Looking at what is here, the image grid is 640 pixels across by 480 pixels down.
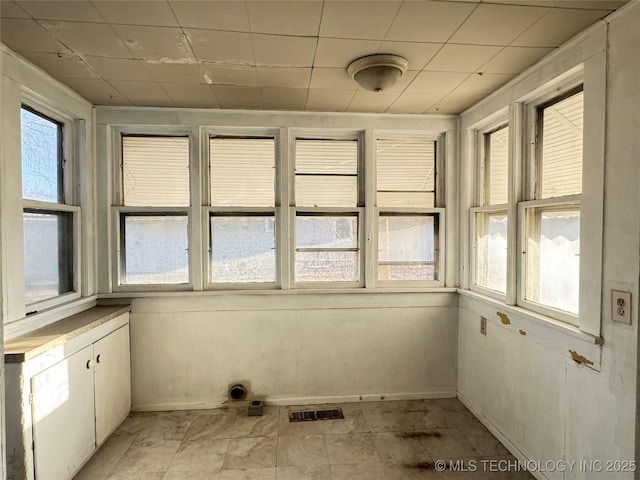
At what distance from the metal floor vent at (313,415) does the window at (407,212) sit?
121 centimetres

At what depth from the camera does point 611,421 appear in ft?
5.76

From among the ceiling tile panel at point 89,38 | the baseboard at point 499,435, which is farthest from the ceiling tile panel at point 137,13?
the baseboard at point 499,435

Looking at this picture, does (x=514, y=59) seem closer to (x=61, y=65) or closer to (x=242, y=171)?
(x=242, y=171)

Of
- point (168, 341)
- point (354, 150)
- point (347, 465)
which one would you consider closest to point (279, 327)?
point (168, 341)

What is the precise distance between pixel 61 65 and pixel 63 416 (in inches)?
85.7

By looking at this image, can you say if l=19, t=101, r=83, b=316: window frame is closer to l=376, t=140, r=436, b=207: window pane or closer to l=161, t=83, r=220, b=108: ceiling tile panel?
l=161, t=83, r=220, b=108: ceiling tile panel

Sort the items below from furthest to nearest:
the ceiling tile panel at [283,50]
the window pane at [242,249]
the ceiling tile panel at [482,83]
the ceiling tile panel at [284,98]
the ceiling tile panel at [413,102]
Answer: the window pane at [242,249], the ceiling tile panel at [413,102], the ceiling tile panel at [284,98], the ceiling tile panel at [482,83], the ceiling tile panel at [283,50]

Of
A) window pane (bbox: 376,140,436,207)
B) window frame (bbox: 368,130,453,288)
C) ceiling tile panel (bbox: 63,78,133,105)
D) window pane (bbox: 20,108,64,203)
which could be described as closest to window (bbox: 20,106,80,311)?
window pane (bbox: 20,108,64,203)

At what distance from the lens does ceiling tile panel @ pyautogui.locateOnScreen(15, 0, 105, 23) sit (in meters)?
1.65

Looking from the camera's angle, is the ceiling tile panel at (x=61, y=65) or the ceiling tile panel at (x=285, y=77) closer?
the ceiling tile panel at (x=61, y=65)

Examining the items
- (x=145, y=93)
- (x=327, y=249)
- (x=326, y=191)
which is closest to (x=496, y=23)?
(x=326, y=191)

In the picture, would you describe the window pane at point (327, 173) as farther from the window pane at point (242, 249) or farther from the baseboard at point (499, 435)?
the baseboard at point (499, 435)

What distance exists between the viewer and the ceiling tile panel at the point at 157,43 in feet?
6.08

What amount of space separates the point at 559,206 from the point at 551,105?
0.69m
